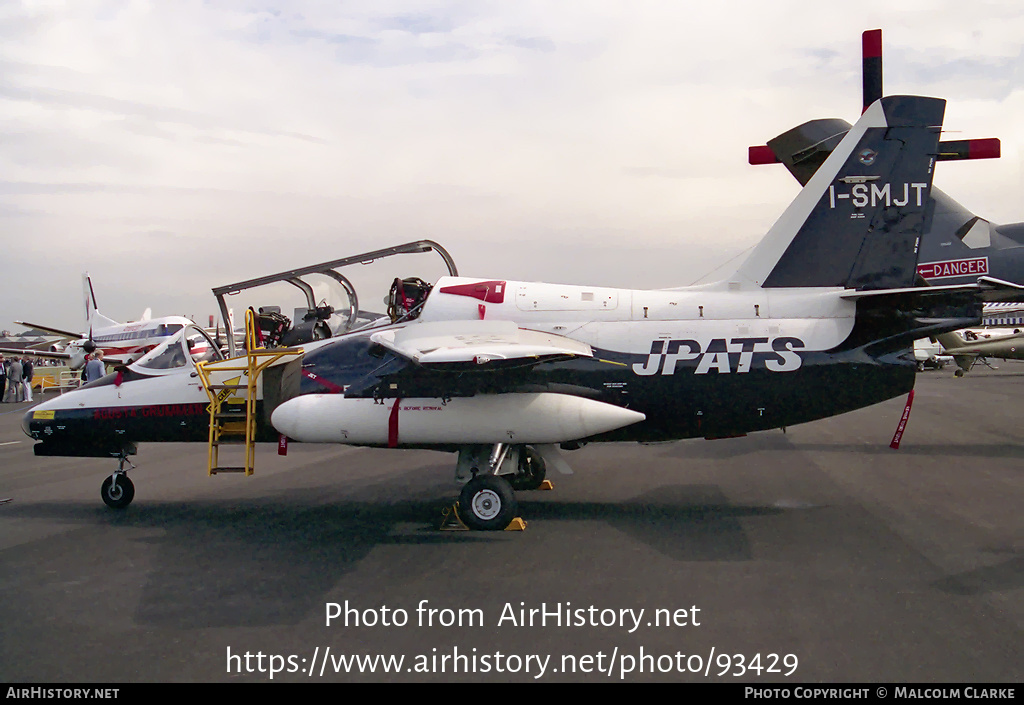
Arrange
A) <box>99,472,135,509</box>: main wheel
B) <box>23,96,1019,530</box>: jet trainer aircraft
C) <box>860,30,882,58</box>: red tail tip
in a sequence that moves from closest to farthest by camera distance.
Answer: <box>23,96,1019,530</box>: jet trainer aircraft
<box>99,472,135,509</box>: main wheel
<box>860,30,882,58</box>: red tail tip

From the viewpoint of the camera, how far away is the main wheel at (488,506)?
765 centimetres

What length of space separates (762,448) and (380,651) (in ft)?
34.1

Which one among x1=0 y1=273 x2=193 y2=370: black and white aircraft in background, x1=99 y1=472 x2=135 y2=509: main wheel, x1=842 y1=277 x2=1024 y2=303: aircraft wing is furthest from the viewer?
x1=0 y1=273 x2=193 y2=370: black and white aircraft in background

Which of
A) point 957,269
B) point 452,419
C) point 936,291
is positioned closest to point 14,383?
point 452,419

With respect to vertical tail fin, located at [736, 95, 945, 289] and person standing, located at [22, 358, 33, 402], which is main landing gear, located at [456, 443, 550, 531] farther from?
person standing, located at [22, 358, 33, 402]

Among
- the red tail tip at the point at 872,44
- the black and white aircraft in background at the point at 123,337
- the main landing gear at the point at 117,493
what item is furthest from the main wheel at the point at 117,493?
the black and white aircraft in background at the point at 123,337

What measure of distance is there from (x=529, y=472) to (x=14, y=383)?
25.8 metres

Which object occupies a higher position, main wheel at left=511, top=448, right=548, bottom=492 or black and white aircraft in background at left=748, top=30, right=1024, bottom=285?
black and white aircraft in background at left=748, top=30, right=1024, bottom=285

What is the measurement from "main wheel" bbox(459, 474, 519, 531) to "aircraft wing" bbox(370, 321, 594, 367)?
1.50 m

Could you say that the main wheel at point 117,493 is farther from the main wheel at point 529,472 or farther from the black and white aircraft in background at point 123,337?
the black and white aircraft in background at point 123,337

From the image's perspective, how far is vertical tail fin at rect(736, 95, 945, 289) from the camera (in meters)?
8.27

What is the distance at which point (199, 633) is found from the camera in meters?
4.94

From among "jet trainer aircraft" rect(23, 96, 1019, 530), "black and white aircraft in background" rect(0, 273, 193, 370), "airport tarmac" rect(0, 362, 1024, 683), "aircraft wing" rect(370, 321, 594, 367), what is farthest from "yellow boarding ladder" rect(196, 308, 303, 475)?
"black and white aircraft in background" rect(0, 273, 193, 370)

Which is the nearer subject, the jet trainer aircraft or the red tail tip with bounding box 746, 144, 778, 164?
the jet trainer aircraft
